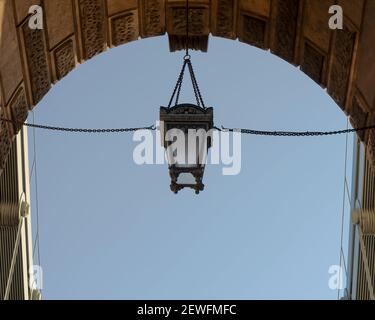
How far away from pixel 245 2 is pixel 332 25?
1.66 m

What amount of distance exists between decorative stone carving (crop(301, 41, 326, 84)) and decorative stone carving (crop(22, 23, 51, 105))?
3740 mm

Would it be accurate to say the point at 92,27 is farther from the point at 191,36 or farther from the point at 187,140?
the point at 187,140

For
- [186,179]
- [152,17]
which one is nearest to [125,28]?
[152,17]

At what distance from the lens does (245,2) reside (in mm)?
11750

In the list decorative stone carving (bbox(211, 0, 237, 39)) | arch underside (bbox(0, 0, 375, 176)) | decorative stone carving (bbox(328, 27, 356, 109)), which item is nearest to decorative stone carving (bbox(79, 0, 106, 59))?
arch underside (bbox(0, 0, 375, 176))

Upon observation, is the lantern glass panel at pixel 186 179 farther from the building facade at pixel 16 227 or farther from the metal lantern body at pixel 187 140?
the building facade at pixel 16 227

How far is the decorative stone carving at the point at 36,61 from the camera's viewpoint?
10.9 meters

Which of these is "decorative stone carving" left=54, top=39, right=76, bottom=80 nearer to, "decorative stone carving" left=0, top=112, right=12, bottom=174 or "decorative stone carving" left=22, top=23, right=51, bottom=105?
"decorative stone carving" left=22, top=23, right=51, bottom=105

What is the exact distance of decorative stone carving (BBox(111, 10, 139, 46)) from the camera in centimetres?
1214

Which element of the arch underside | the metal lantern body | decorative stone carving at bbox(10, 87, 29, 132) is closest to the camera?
the metal lantern body

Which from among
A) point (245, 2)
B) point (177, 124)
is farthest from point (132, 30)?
point (177, 124)

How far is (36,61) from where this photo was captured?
11250mm

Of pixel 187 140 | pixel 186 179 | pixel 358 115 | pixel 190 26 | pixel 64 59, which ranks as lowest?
pixel 186 179

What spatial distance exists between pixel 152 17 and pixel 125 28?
447mm
